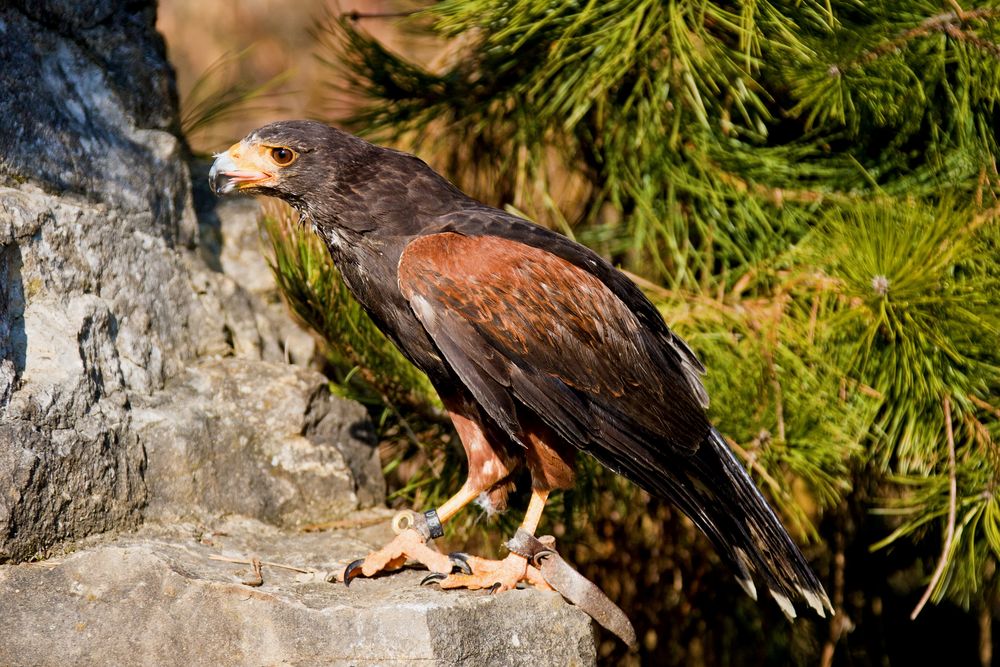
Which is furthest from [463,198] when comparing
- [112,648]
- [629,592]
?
[629,592]

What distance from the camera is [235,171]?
2.97m

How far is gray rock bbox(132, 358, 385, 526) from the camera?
9.95ft

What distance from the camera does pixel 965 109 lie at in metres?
3.12

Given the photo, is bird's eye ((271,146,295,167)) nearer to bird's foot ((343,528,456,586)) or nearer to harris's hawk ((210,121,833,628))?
harris's hawk ((210,121,833,628))

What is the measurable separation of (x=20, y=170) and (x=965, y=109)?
9.31 feet

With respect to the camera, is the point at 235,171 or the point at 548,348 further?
the point at 235,171

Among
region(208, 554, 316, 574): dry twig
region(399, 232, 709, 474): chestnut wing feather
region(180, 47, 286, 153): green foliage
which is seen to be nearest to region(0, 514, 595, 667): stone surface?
region(208, 554, 316, 574): dry twig

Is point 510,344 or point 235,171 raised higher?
point 235,171

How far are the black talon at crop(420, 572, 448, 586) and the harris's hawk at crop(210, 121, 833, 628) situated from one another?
1 cm

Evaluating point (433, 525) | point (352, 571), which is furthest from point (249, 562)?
point (433, 525)

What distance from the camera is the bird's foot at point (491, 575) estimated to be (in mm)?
2797

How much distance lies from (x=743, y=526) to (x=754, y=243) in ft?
3.59

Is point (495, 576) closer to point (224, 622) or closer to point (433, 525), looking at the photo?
point (433, 525)

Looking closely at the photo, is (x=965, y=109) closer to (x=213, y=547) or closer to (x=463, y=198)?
(x=463, y=198)
